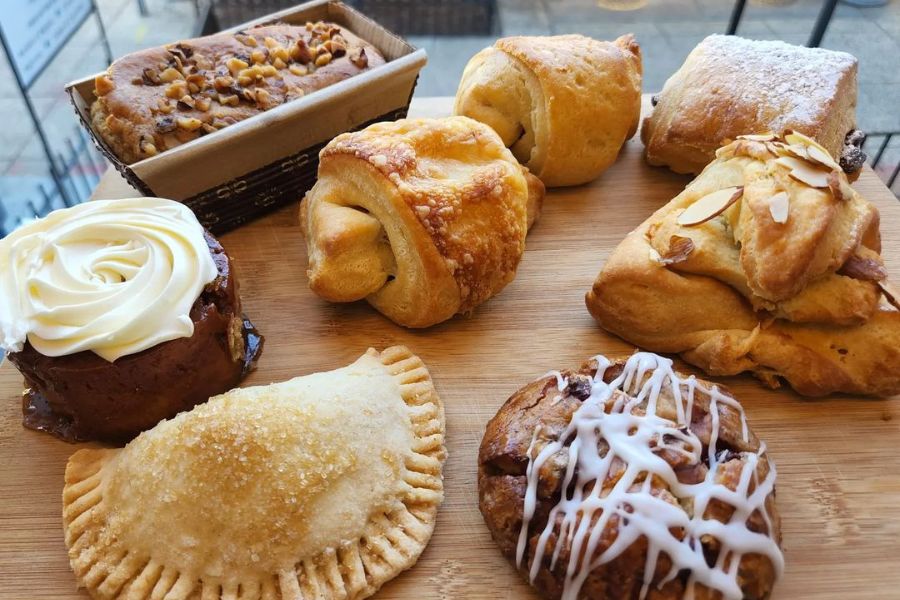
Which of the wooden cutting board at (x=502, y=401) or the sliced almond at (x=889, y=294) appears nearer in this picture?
the wooden cutting board at (x=502, y=401)

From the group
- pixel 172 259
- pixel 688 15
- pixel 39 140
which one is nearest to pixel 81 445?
pixel 172 259

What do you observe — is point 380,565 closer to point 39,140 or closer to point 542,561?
point 542,561

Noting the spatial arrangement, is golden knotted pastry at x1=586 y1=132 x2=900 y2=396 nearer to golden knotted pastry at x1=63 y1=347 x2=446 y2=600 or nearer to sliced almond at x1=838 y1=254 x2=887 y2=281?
sliced almond at x1=838 y1=254 x2=887 y2=281

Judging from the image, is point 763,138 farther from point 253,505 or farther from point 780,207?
point 253,505

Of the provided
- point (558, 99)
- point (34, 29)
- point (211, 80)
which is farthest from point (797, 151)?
point (34, 29)

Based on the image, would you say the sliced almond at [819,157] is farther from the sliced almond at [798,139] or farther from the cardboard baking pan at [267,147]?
the cardboard baking pan at [267,147]

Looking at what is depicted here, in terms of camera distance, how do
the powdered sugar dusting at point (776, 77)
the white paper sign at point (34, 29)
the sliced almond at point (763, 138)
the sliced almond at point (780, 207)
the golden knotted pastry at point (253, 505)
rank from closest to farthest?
the golden knotted pastry at point (253, 505) < the sliced almond at point (780, 207) < the sliced almond at point (763, 138) < the powdered sugar dusting at point (776, 77) < the white paper sign at point (34, 29)

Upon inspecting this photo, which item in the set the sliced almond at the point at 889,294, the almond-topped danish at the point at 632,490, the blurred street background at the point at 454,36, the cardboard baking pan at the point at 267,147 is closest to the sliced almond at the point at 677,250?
the almond-topped danish at the point at 632,490
